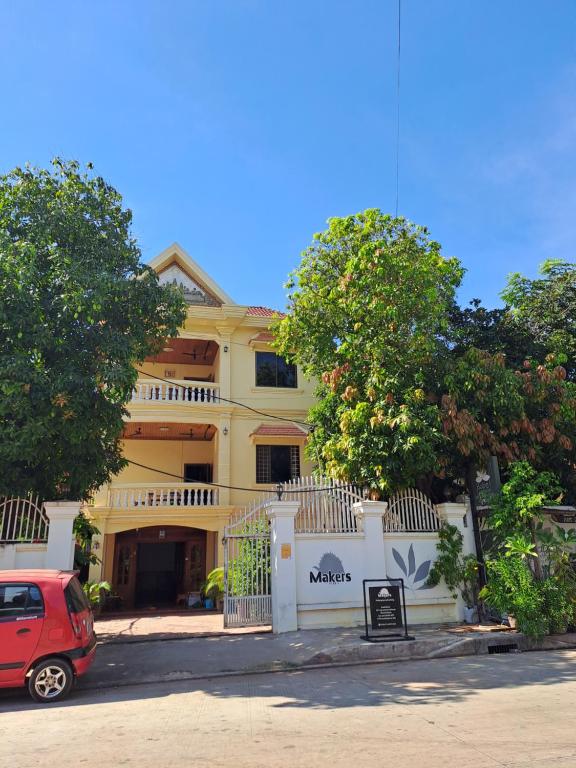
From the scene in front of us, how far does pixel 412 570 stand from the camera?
11.4m

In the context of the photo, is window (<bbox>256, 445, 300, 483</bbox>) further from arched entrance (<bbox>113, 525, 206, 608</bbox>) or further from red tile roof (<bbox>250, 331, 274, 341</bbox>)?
red tile roof (<bbox>250, 331, 274, 341</bbox>)

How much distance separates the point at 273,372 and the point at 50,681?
44.7 feet

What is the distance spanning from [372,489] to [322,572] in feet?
7.37

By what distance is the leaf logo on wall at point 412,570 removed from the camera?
11328 millimetres

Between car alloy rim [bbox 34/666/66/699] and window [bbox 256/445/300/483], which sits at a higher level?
window [bbox 256/445/300/483]

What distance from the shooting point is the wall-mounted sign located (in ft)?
35.2

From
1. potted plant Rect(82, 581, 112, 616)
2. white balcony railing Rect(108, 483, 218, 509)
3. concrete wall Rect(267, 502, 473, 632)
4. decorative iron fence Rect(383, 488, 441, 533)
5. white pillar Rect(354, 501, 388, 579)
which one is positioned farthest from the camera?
white balcony railing Rect(108, 483, 218, 509)

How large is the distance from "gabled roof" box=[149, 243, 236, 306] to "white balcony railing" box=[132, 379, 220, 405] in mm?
3041

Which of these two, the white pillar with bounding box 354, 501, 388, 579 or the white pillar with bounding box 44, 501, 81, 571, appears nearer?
the white pillar with bounding box 44, 501, 81, 571

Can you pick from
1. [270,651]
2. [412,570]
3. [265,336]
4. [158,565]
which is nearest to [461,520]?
[412,570]

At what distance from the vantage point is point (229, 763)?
4.32 m

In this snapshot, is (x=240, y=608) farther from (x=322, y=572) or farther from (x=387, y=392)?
(x=387, y=392)

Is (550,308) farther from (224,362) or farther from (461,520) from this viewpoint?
(224,362)

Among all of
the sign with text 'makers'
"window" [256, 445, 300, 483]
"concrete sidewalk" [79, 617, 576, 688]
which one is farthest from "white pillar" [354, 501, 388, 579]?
"window" [256, 445, 300, 483]
